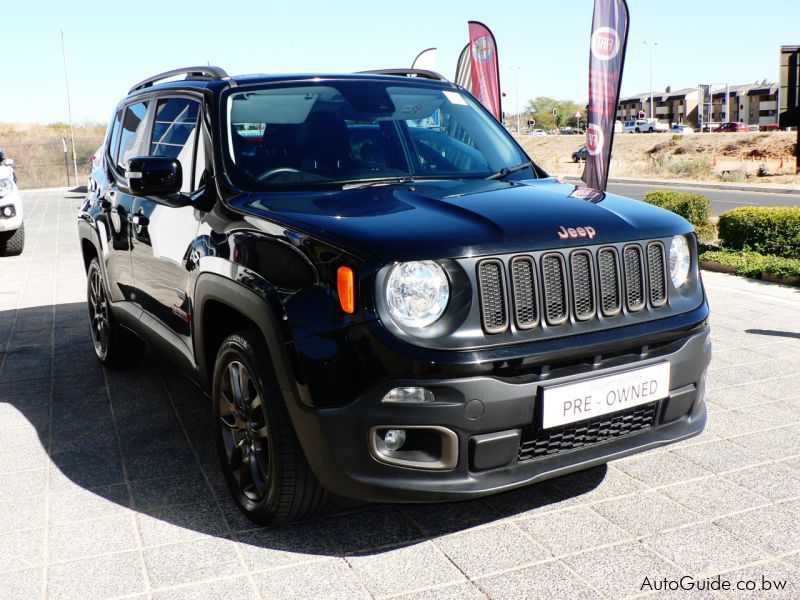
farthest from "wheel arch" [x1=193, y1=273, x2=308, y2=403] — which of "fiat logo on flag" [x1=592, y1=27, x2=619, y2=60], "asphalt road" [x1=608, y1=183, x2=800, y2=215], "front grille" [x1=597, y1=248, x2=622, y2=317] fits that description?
"asphalt road" [x1=608, y1=183, x2=800, y2=215]

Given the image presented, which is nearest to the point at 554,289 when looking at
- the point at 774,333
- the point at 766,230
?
the point at 774,333

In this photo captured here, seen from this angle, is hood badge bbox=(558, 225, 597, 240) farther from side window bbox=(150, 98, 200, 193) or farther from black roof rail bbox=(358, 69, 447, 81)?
black roof rail bbox=(358, 69, 447, 81)

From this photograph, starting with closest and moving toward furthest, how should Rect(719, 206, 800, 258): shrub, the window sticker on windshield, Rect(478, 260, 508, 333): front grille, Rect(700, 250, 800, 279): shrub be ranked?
Rect(478, 260, 508, 333): front grille < the window sticker on windshield < Rect(700, 250, 800, 279): shrub < Rect(719, 206, 800, 258): shrub

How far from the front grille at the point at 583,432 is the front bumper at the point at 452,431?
1 centimetres

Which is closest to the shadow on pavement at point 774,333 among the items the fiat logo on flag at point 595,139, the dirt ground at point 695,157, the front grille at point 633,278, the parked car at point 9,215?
the front grille at point 633,278

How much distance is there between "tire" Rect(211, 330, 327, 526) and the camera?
10.0 feet

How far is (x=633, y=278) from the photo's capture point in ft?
10.4

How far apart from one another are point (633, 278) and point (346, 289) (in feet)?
3.76

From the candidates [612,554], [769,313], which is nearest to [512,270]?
[612,554]

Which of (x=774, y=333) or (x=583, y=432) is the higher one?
(x=583, y=432)

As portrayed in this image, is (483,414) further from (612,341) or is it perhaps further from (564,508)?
(564,508)

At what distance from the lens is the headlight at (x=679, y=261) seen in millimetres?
3340

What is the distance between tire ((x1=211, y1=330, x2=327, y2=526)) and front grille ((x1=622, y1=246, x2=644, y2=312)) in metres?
1.35

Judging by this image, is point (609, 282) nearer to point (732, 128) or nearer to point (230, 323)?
point (230, 323)
